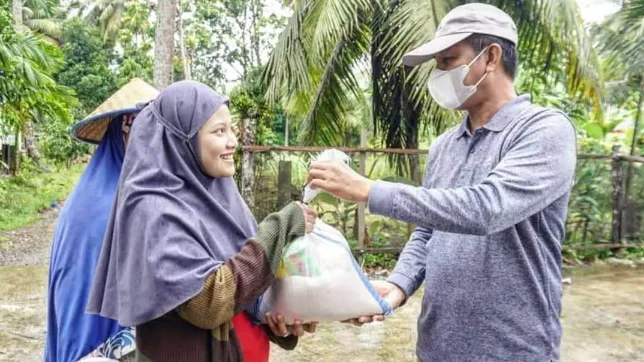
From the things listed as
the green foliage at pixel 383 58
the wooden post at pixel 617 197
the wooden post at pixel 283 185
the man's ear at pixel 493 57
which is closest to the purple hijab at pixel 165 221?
the man's ear at pixel 493 57

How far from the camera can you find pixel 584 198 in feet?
24.5

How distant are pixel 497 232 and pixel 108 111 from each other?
1.39 meters

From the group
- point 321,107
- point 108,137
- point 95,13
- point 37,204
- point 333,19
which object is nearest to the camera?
point 108,137

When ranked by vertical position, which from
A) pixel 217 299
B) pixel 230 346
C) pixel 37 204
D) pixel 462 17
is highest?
pixel 462 17

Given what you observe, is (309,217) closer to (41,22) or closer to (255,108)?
(255,108)

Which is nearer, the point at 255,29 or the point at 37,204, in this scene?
the point at 37,204

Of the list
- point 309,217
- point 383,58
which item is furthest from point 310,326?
point 383,58

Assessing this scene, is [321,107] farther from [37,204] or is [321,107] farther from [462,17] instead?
[37,204]

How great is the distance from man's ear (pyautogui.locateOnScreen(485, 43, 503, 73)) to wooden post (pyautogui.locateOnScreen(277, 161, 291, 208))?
4.82m

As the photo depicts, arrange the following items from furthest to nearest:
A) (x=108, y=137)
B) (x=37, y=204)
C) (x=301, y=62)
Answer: (x=37, y=204) → (x=301, y=62) → (x=108, y=137)

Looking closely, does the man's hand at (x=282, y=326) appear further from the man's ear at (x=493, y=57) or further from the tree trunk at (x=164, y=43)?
the tree trunk at (x=164, y=43)

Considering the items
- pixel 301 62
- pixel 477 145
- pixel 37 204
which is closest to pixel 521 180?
pixel 477 145

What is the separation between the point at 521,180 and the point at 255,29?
19.1 metres

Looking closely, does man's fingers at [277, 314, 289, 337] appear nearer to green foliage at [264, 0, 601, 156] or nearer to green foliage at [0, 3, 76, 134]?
green foliage at [264, 0, 601, 156]
